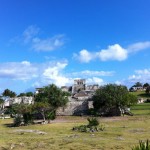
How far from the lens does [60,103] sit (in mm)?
69938

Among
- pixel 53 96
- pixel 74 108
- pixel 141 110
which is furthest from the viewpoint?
pixel 141 110

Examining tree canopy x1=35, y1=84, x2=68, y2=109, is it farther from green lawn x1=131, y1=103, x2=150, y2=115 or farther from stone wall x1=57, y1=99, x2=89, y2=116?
green lawn x1=131, y1=103, x2=150, y2=115

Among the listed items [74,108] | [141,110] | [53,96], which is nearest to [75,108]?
[74,108]

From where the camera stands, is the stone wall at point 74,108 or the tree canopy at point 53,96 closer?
the tree canopy at point 53,96

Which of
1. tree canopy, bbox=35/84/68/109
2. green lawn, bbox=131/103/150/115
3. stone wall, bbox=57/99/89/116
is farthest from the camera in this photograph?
stone wall, bbox=57/99/89/116

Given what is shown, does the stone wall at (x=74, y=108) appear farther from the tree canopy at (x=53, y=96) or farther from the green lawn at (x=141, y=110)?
the green lawn at (x=141, y=110)

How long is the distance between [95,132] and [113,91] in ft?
95.2

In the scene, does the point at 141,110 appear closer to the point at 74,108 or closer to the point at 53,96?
the point at 74,108

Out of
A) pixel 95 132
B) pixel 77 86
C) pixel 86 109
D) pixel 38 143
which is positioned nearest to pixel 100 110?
pixel 86 109

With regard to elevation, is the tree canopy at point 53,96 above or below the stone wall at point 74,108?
above

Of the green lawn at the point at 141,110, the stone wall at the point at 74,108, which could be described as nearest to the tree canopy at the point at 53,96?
the stone wall at the point at 74,108

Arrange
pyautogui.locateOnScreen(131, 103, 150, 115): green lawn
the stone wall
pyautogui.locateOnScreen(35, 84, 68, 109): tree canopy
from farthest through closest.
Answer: the stone wall → pyautogui.locateOnScreen(35, 84, 68, 109): tree canopy → pyautogui.locateOnScreen(131, 103, 150, 115): green lawn

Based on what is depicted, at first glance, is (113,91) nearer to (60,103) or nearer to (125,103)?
(125,103)

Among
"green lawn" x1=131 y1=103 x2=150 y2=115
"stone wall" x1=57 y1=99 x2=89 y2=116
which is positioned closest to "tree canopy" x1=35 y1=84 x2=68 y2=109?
"stone wall" x1=57 y1=99 x2=89 y2=116
